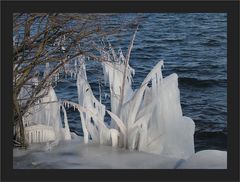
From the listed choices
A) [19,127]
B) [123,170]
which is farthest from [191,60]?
[19,127]

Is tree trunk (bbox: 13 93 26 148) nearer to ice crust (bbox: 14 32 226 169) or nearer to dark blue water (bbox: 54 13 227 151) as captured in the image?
ice crust (bbox: 14 32 226 169)

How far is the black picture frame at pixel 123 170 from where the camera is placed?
4926mm

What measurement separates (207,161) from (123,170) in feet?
1.50

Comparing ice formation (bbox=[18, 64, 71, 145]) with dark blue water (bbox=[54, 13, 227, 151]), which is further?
ice formation (bbox=[18, 64, 71, 145])

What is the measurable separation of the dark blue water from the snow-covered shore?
0.30 feet

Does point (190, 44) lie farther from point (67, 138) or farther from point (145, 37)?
point (67, 138)

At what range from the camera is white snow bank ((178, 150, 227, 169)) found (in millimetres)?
4969

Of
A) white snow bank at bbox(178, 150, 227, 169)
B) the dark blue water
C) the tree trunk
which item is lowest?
white snow bank at bbox(178, 150, 227, 169)

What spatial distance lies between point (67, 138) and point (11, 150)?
0.33m

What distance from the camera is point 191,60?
16.6 feet

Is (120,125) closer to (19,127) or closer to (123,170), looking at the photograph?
(123,170)

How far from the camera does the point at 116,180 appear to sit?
4957 millimetres

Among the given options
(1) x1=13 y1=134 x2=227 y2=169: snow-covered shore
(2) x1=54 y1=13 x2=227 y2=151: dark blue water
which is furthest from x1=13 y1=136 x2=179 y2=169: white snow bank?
(2) x1=54 y1=13 x2=227 y2=151: dark blue water

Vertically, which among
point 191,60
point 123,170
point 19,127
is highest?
point 191,60
